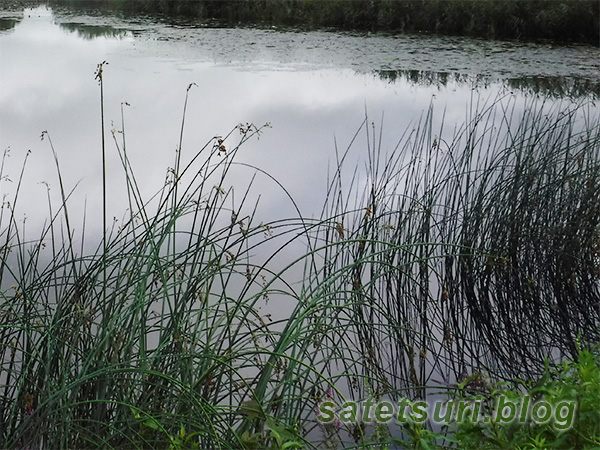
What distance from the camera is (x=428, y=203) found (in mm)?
2633

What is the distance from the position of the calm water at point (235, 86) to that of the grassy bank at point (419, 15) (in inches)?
13.5

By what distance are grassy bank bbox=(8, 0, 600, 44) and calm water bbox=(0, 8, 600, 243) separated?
0.34 m

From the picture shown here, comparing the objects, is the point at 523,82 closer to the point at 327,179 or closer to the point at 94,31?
the point at 327,179

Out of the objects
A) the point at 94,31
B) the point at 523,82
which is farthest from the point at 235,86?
the point at 94,31

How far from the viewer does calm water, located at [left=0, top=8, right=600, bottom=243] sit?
449 centimetres

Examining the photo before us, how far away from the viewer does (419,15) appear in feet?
26.8

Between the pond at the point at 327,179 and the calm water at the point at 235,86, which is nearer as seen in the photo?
the pond at the point at 327,179

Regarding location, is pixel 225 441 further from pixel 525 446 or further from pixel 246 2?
pixel 246 2

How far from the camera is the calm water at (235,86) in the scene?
4.49 metres

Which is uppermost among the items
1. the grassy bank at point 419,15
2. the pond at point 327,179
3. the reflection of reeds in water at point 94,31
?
the grassy bank at point 419,15

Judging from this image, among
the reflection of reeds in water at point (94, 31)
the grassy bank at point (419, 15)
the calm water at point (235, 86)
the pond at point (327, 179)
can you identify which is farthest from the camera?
the reflection of reeds in water at point (94, 31)

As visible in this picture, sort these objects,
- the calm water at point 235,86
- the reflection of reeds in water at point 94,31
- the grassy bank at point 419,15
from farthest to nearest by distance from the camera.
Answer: the reflection of reeds in water at point 94,31, the grassy bank at point 419,15, the calm water at point 235,86

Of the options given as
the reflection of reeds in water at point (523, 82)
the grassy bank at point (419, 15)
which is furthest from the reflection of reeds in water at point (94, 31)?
the reflection of reeds in water at point (523, 82)

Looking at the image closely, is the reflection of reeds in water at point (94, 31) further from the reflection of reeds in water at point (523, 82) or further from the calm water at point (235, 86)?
the reflection of reeds in water at point (523, 82)
